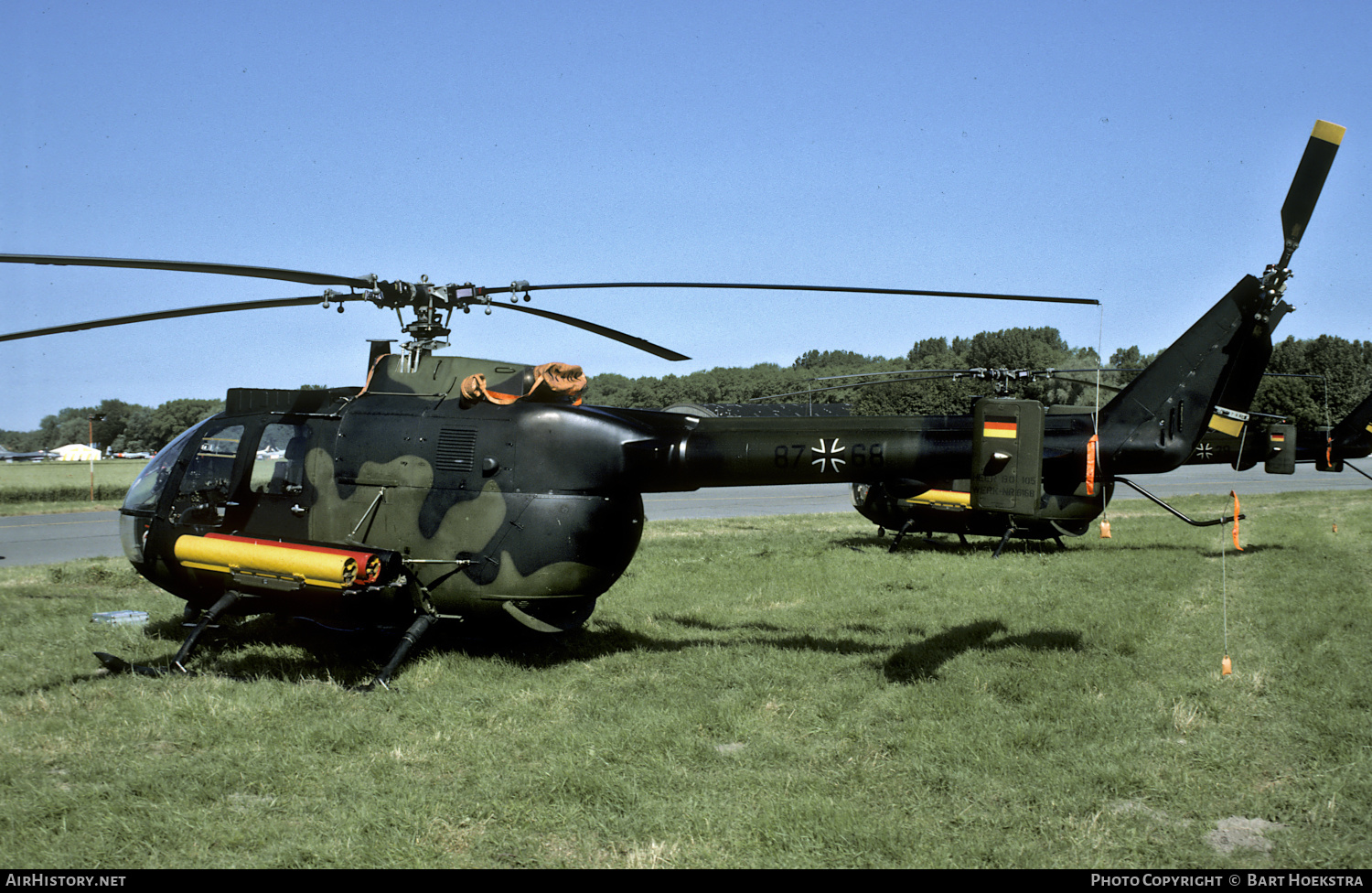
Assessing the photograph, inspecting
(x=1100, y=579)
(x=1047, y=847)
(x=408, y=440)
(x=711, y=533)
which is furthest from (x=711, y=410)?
(x=1047, y=847)

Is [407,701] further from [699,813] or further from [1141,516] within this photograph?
[1141,516]

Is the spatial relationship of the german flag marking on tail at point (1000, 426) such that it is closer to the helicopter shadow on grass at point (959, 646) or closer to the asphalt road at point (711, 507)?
the helicopter shadow on grass at point (959, 646)

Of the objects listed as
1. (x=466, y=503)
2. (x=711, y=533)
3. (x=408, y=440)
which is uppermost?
(x=408, y=440)

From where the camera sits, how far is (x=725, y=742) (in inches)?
245

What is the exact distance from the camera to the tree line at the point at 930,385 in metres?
57.1

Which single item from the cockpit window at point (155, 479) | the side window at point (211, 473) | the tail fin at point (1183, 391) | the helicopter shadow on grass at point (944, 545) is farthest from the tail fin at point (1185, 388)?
the cockpit window at point (155, 479)

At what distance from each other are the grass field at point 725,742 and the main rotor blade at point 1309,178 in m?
3.68

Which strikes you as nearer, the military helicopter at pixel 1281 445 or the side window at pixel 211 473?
the side window at pixel 211 473

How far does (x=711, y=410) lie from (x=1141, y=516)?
12.0 metres

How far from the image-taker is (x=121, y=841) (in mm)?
4723

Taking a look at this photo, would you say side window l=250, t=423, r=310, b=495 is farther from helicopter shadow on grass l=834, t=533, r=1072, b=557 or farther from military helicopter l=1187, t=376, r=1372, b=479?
military helicopter l=1187, t=376, r=1372, b=479

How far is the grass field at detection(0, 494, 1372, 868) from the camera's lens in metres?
4.70

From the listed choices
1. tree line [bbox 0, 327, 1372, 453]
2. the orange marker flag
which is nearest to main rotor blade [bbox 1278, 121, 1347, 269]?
the orange marker flag

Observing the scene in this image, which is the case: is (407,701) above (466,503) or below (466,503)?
below
